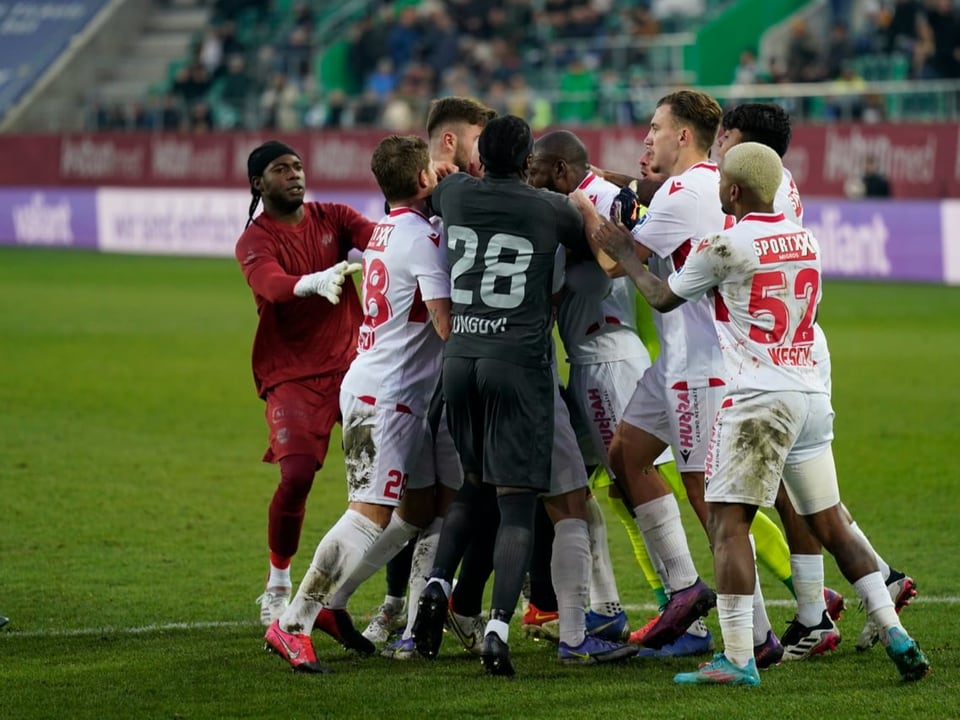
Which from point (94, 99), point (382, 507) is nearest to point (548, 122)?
point (94, 99)

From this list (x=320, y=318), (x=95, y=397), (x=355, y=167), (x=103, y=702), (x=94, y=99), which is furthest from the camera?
(x=94, y=99)

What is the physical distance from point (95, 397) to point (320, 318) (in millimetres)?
7813

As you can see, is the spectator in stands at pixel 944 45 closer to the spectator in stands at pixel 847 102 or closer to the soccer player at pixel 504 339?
the spectator in stands at pixel 847 102

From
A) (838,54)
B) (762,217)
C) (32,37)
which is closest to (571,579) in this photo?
(762,217)

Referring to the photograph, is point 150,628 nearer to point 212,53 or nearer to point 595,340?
point 595,340

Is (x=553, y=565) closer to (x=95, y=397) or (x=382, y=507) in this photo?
(x=382, y=507)

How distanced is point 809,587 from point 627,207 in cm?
168

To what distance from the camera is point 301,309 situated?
7.55 meters

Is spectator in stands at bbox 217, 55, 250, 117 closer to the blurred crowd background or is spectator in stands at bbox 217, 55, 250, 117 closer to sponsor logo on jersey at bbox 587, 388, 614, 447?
the blurred crowd background

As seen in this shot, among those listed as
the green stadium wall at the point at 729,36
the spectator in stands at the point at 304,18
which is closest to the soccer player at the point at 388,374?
the green stadium wall at the point at 729,36

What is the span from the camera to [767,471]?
235 inches

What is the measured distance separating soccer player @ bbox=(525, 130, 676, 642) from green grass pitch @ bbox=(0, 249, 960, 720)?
0.39m

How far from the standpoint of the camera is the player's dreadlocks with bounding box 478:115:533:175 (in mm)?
6320

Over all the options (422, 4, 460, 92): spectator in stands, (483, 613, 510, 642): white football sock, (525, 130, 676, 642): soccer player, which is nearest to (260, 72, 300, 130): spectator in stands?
(422, 4, 460, 92): spectator in stands
